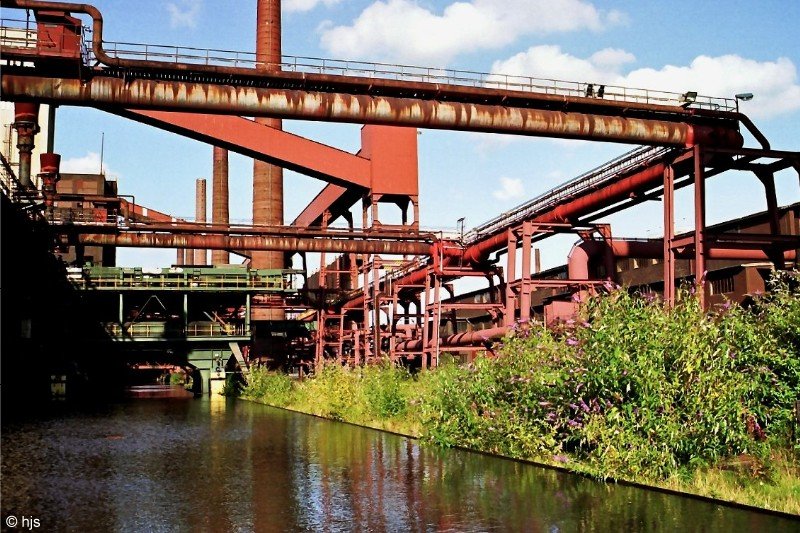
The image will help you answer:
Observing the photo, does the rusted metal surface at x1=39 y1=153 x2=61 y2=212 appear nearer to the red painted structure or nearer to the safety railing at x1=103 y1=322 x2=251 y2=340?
the safety railing at x1=103 y1=322 x2=251 y2=340

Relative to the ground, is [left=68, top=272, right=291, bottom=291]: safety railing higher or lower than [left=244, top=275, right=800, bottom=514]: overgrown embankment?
higher

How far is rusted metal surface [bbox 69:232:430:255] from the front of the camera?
33.4 meters

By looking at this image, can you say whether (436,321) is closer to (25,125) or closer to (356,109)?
(356,109)

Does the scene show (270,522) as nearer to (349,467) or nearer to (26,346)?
(349,467)

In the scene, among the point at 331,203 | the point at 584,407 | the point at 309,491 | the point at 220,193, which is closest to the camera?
the point at 309,491

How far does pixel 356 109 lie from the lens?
21703mm

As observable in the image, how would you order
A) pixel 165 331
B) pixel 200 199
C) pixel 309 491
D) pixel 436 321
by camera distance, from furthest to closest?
pixel 200 199 → pixel 165 331 → pixel 436 321 → pixel 309 491

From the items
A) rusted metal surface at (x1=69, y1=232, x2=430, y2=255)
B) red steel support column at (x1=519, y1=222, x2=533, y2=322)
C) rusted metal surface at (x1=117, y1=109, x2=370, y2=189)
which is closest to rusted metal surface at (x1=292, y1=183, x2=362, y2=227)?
rusted metal surface at (x1=117, y1=109, x2=370, y2=189)

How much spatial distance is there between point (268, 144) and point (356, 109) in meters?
19.4

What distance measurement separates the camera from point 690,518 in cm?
991

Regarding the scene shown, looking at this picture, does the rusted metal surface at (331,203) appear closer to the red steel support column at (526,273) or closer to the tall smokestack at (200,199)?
the red steel support column at (526,273)

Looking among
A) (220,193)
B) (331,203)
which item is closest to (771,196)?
(331,203)

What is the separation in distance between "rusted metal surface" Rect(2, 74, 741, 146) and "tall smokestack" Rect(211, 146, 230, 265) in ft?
145
